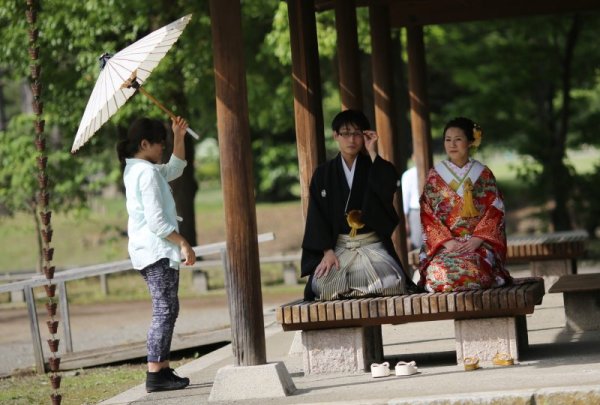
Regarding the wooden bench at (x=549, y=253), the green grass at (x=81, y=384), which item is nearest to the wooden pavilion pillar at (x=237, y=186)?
the green grass at (x=81, y=384)

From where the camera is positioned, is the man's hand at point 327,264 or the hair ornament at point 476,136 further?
the hair ornament at point 476,136

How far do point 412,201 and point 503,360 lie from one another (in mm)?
6775

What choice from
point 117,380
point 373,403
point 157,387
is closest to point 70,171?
point 117,380

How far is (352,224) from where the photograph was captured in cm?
859

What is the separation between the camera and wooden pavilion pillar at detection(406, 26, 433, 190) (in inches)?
567

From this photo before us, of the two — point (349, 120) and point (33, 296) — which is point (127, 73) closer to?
point (349, 120)

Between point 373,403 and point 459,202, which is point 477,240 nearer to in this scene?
point 459,202

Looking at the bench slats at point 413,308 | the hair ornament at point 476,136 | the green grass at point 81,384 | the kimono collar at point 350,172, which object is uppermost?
the hair ornament at point 476,136

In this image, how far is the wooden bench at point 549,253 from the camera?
13.9 meters

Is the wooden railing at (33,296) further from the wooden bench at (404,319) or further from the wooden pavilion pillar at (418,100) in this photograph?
the wooden bench at (404,319)

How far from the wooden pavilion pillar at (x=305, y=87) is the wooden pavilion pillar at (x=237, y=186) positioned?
7.98 feet

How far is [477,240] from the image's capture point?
8.65 metres

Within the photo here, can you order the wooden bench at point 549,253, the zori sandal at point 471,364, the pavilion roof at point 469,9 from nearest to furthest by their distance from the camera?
the zori sandal at point 471,364 < the pavilion roof at point 469,9 < the wooden bench at point 549,253

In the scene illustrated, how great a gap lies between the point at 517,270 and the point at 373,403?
13.4 m
